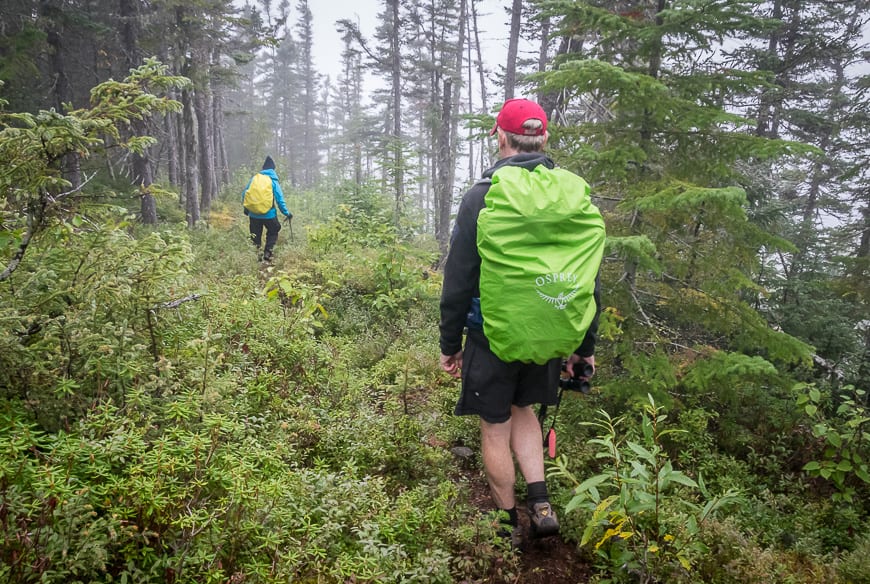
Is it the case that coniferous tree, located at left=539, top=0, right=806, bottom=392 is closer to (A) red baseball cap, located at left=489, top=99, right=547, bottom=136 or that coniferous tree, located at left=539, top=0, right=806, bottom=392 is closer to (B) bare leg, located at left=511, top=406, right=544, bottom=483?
(A) red baseball cap, located at left=489, top=99, right=547, bottom=136

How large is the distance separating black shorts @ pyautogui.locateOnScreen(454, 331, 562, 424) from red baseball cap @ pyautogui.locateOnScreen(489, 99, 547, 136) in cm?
144

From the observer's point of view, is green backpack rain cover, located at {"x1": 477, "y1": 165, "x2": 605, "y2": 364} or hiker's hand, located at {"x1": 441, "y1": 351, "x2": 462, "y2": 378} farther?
hiker's hand, located at {"x1": 441, "y1": 351, "x2": 462, "y2": 378}

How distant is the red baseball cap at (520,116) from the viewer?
3.14m

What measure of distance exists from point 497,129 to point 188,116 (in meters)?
15.7

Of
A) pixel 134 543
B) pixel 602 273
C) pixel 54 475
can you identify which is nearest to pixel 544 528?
pixel 134 543

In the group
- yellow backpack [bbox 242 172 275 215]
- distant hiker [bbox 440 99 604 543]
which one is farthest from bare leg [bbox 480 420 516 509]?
yellow backpack [bbox 242 172 275 215]

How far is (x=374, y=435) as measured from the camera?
3.77 m

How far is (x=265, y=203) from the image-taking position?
9562 mm

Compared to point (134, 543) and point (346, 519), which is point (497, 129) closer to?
point (346, 519)

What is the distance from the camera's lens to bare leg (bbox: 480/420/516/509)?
10.4 ft

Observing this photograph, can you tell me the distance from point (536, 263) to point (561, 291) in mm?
218

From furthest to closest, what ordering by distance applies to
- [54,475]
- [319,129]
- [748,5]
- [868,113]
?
[319,129] < [868,113] < [748,5] < [54,475]

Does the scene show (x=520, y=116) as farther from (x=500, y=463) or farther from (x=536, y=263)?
(x=500, y=463)

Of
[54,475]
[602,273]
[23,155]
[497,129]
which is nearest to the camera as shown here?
[54,475]
